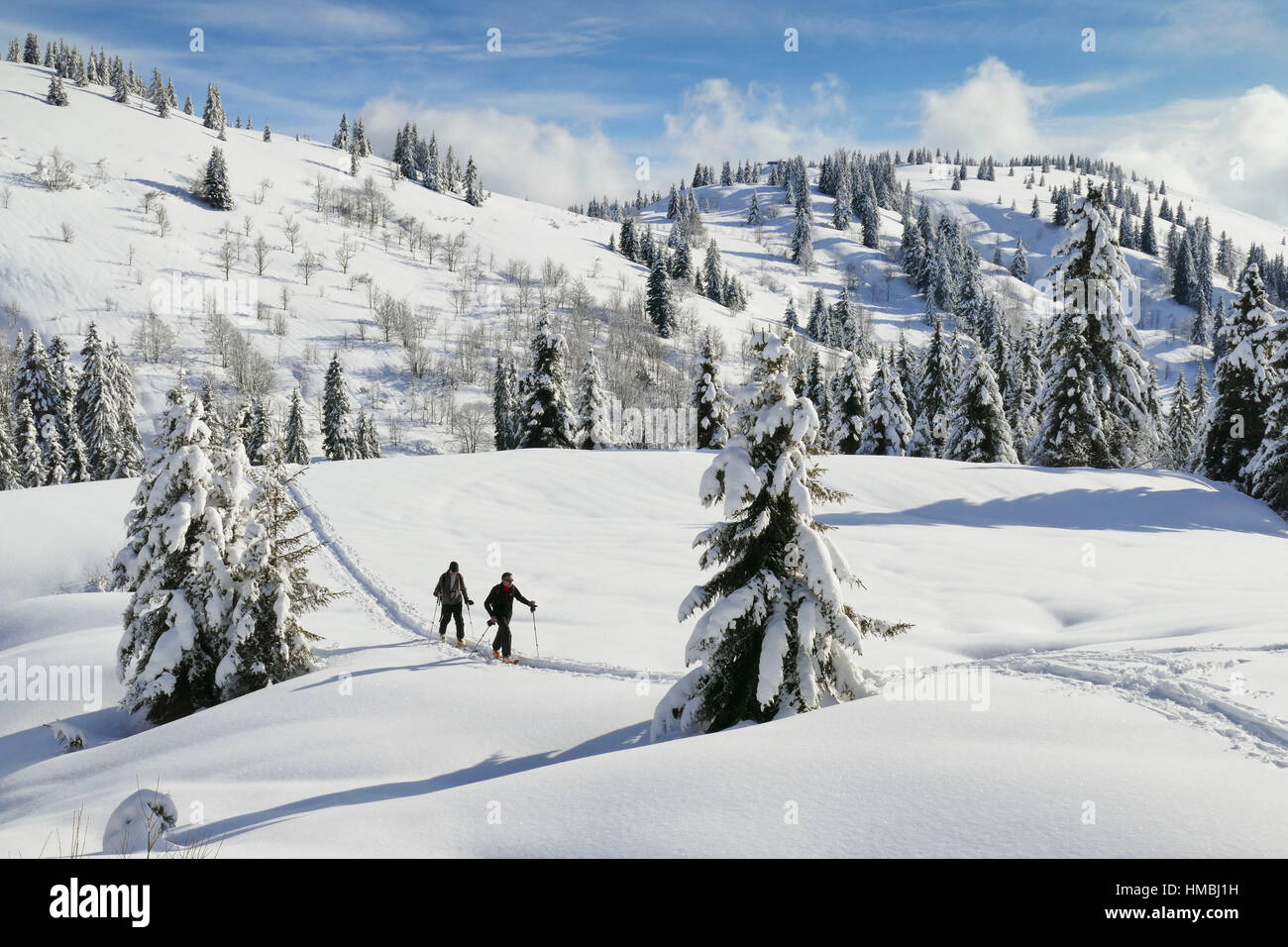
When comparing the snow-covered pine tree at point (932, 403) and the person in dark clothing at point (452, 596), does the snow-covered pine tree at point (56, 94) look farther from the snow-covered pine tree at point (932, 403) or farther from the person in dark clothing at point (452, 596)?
the person in dark clothing at point (452, 596)

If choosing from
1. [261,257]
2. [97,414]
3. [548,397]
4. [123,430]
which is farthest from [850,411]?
[261,257]

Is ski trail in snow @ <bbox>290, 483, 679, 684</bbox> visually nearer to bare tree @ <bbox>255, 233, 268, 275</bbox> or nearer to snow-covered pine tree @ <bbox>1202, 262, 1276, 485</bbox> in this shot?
snow-covered pine tree @ <bbox>1202, 262, 1276, 485</bbox>

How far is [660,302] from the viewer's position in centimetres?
13600

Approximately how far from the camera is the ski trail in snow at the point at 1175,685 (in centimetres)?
763

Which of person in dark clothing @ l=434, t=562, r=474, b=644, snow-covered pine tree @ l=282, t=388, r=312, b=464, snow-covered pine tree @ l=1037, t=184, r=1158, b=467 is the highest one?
snow-covered pine tree @ l=1037, t=184, r=1158, b=467

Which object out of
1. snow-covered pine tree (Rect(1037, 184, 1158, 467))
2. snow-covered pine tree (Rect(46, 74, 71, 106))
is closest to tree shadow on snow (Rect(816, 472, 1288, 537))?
snow-covered pine tree (Rect(1037, 184, 1158, 467))

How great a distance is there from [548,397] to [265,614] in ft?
113

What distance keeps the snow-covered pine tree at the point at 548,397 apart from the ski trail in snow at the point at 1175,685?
38717mm

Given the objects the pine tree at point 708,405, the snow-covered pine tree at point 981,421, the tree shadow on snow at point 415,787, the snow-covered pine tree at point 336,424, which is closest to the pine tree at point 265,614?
the tree shadow on snow at point 415,787

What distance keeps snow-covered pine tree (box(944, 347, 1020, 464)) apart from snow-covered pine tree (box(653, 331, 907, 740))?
36.8 meters

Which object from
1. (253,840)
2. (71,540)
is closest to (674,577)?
(253,840)

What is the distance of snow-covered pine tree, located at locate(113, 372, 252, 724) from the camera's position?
14.4 m
